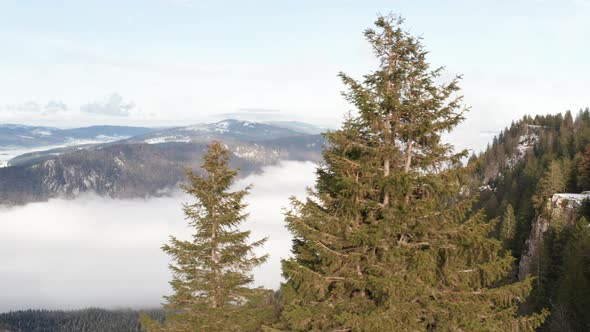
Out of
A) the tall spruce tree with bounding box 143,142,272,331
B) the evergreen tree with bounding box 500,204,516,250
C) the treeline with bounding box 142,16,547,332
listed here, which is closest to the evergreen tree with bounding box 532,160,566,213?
the evergreen tree with bounding box 500,204,516,250

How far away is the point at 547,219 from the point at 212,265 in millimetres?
68055

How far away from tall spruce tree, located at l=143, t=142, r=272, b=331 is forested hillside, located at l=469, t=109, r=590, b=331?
11655 millimetres

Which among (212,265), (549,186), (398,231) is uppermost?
(398,231)

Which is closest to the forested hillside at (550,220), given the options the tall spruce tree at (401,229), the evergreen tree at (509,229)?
the evergreen tree at (509,229)

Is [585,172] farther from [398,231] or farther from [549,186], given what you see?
[398,231]

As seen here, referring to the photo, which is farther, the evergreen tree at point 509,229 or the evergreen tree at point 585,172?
the evergreen tree at point 585,172

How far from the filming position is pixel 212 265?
19359mm

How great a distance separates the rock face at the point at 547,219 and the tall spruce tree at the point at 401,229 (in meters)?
56.6

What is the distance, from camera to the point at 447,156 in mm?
12602

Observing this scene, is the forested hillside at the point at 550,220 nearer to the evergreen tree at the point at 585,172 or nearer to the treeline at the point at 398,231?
the evergreen tree at the point at 585,172

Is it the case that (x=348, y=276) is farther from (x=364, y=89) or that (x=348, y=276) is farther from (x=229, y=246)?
(x=229, y=246)

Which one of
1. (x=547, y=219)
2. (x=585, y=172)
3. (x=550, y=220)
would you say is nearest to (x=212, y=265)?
(x=550, y=220)

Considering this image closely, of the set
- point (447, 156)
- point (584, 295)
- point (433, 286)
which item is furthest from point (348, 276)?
point (584, 295)

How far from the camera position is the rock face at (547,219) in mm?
63969
